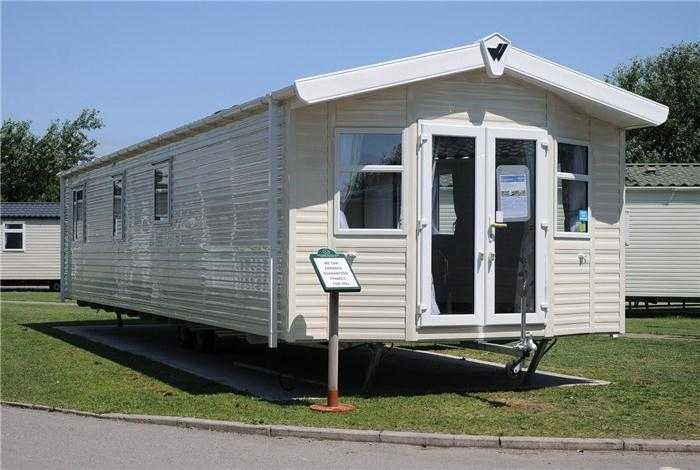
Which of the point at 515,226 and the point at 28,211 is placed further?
the point at 28,211

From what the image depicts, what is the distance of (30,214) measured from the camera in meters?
36.7

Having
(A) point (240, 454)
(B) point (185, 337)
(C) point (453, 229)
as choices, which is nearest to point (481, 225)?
(C) point (453, 229)

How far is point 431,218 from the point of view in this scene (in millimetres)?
10727

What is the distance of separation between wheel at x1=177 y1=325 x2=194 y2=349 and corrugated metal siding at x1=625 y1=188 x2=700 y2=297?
43.4 ft

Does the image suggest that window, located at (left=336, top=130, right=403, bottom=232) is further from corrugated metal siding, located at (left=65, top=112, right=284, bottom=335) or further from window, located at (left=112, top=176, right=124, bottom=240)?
window, located at (left=112, top=176, right=124, bottom=240)

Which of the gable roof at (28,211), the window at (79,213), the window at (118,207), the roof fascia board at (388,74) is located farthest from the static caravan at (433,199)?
the gable roof at (28,211)

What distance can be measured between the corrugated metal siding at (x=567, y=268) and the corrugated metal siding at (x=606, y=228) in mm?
161

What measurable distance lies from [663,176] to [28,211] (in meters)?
23.3

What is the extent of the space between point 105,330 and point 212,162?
8.28 metres

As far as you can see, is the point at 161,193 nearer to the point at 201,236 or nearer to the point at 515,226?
the point at 201,236

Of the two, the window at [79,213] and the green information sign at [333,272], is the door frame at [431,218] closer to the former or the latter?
the green information sign at [333,272]

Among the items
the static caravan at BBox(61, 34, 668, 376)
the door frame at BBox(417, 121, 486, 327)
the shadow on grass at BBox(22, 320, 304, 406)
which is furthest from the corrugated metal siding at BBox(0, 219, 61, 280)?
the door frame at BBox(417, 121, 486, 327)

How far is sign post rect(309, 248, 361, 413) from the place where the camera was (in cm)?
962

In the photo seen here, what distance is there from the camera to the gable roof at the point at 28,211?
36625mm
